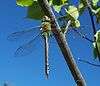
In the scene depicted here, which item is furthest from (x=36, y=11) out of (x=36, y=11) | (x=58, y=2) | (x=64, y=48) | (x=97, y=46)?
(x=64, y=48)

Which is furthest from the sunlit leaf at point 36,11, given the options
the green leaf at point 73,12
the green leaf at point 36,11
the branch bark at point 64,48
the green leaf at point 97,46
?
the branch bark at point 64,48

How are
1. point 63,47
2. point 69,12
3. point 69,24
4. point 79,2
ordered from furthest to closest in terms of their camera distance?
point 79,2 < point 69,12 < point 69,24 < point 63,47

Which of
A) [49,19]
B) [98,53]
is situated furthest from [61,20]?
[49,19]

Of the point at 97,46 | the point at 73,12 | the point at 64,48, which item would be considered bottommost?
the point at 64,48

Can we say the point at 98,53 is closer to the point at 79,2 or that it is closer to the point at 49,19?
the point at 79,2

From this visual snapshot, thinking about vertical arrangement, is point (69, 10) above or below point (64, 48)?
above

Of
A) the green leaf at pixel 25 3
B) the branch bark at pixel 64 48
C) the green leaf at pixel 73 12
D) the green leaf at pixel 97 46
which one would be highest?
the green leaf at pixel 25 3

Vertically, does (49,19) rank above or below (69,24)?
below

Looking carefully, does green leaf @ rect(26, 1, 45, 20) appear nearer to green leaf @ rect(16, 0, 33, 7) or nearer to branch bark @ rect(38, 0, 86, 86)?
green leaf @ rect(16, 0, 33, 7)

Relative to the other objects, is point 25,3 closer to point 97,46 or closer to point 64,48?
point 97,46

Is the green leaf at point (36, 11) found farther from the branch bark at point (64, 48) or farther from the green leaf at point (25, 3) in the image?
the branch bark at point (64, 48)

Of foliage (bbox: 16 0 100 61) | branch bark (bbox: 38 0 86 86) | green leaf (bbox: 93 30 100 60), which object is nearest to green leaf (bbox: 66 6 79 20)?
foliage (bbox: 16 0 100 61)
